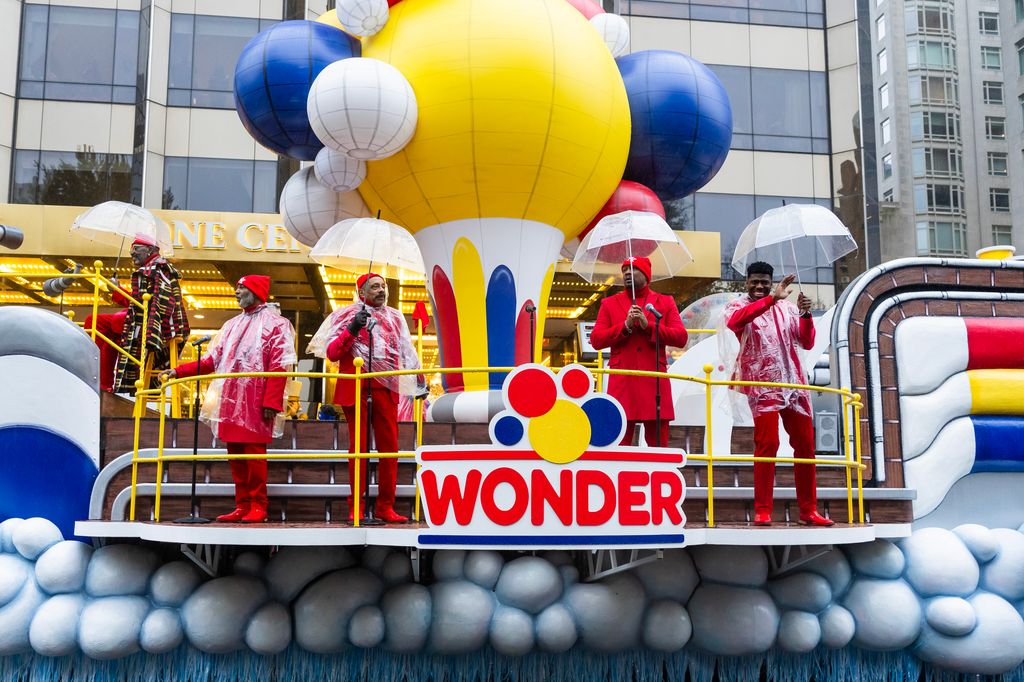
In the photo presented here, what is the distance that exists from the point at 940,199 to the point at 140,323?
173 feet

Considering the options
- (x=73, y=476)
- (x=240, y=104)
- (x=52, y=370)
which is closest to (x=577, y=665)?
(x=73, y=476)

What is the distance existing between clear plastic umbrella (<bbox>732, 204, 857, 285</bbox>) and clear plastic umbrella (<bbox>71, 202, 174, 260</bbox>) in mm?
5801

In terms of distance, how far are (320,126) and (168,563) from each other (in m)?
3.55

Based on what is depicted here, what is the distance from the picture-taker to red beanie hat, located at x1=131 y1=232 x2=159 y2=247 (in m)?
9.49

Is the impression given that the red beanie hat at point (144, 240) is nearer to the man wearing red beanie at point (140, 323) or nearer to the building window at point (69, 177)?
the man wearing red beanie at point (140, 323)

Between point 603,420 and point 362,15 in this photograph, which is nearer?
point 603,420

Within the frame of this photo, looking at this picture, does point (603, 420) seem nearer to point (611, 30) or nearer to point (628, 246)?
point (628, 246)

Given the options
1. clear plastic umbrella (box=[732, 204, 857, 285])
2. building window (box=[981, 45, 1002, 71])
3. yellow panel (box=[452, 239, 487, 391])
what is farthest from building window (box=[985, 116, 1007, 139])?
yellow panel (box=[452, 239, 487, 391])

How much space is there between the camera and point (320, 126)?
7992mm

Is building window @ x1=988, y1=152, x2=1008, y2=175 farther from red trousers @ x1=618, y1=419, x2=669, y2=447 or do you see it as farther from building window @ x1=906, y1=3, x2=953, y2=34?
red trousers @ x1=618, y1=419, x2=669, y2=447

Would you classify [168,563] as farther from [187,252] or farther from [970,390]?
[187,252]

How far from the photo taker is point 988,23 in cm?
5531

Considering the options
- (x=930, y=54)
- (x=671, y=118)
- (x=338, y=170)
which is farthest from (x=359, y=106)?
(x=930, y=54)

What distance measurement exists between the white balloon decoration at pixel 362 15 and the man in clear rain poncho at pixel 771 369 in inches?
153
